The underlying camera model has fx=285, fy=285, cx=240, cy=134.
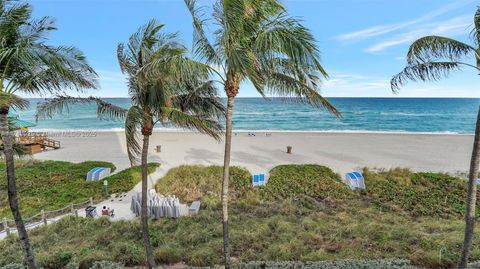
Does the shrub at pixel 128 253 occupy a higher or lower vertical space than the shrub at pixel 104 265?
lower

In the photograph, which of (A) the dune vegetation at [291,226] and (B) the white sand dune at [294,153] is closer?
(A) the dune vegetation at [291,226]

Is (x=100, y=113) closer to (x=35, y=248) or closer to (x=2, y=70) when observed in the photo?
(x=2, y=70)

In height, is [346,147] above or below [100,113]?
below

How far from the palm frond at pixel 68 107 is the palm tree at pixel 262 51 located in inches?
96.9

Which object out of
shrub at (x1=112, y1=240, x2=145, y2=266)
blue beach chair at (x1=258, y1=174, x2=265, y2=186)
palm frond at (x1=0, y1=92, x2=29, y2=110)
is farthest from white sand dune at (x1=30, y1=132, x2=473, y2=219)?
palm frond at (x1=0, y1=92, x2=29, y2=110)

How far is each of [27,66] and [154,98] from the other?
2220 mm

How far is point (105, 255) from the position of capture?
7562mm

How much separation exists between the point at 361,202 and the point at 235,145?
47.5ft

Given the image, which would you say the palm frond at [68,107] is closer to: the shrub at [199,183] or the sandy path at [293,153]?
the sandy path at [293,153]

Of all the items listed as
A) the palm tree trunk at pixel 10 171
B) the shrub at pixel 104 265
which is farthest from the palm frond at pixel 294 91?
the shrub at pixel 104 265

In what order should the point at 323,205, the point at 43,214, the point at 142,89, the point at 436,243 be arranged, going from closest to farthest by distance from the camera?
the point at 142,89 → the point at 436,243 → the point at 43,214 → the point at 323,205

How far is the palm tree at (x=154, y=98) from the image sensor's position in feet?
18.5

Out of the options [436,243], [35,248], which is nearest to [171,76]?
[35,248]

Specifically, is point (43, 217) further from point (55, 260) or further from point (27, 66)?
point (27, 66)
